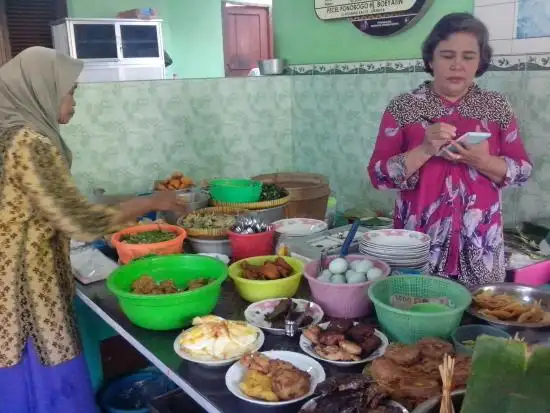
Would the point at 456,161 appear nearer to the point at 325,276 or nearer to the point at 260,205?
the point at 325,276

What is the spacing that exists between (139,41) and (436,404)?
6362 mm

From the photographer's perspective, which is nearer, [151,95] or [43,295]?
[43,295]

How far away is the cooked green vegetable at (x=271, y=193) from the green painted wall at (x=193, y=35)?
567cm

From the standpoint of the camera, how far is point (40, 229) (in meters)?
1.66

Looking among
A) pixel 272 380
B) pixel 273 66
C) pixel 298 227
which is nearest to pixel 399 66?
pixel 273 66

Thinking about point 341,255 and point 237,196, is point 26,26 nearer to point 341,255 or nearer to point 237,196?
point 237,196

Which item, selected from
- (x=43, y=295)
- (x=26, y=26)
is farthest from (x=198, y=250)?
(x=26, y=26)

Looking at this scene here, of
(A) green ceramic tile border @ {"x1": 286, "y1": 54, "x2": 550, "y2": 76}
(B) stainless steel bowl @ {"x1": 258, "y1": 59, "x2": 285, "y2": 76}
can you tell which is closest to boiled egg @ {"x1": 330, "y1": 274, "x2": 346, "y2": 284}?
(A) green ceramic tile border @ {"x1": 286, "y1": 54, "x2": 550, "y2": 76}

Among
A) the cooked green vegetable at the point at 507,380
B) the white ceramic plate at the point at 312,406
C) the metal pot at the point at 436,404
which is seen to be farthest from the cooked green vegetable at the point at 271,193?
the cooked green vegetable at the point at 507,380

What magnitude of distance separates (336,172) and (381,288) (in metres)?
2.28

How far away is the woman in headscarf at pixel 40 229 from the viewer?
1538 millimetres

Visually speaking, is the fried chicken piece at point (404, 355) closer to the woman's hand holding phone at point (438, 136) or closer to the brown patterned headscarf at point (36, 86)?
the woman's hand holding phone at point (438, 136)

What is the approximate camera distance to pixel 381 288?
1454mm

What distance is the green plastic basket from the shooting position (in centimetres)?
129
